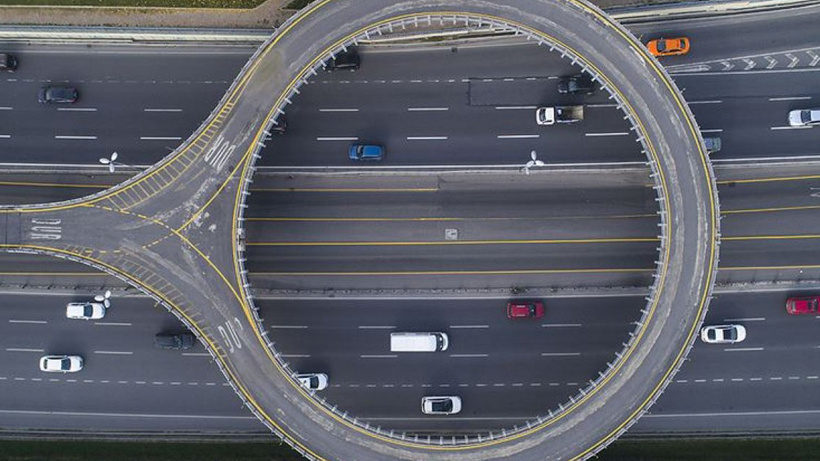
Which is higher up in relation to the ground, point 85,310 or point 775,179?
point 775,179

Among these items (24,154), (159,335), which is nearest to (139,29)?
(24,154)

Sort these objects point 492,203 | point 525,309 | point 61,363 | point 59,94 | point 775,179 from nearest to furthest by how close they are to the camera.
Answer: point 525,309, point 61,363, point 59,94, point 775,179, point 492,203

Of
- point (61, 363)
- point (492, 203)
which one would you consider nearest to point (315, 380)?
point (492, 203)

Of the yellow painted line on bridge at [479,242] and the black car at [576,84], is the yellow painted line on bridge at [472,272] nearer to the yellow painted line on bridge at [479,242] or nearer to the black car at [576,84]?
the yellow painted line on bridge at [479,242]

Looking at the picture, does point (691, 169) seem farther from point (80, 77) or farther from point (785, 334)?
point (80, 77)

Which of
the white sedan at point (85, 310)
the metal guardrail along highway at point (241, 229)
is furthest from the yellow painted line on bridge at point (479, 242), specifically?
the white sedan at point (85, 310)

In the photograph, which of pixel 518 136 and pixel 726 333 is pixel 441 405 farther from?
pixel 726 333
